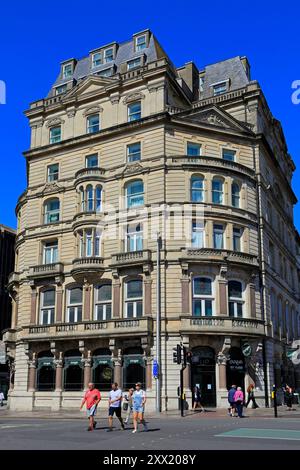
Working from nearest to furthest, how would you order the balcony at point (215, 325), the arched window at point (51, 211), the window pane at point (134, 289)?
1. the balcony at point (215, 325)
2. the window pane at point (134, 289)
3. the arched window at point (51, 211)

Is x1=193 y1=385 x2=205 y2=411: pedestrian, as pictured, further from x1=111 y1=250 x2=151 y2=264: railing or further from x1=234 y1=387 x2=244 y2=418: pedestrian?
x1=111 y1=250 x2=151 y2=264: railing

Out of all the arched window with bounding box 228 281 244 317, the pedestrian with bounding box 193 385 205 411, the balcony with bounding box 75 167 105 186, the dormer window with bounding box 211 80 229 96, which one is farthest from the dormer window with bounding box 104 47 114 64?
the pedestrian with bounding box 193 385 205 411

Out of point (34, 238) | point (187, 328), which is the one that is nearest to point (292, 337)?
point (187, 328)

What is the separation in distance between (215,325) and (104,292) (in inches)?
338

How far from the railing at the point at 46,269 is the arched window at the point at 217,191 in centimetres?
1259

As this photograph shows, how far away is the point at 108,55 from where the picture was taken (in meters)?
47.6

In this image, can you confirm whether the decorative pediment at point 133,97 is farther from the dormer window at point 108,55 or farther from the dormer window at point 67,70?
the dormer window at point 67,70

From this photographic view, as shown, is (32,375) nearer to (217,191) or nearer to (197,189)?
(197,189)

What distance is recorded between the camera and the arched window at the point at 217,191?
39.2 m

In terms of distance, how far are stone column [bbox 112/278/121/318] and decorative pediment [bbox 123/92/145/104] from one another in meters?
14.4

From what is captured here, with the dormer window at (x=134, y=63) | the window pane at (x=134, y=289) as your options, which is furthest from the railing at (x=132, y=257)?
the dormer window at (x=134, y=63)

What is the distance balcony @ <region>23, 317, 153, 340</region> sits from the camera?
3525cm

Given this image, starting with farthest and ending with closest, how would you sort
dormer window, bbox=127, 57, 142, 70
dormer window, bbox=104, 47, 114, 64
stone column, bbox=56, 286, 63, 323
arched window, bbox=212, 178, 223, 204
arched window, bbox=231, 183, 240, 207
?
dormer window, bbox=104, 47, 114, 64 → dormer window, bbox=127, 57, 142, 70 → arched window, bbox=231, 183, 240, 207 → stone column, bbox=56, 286, 63, 323 → arched window, bbox=212, 178, 223, 204

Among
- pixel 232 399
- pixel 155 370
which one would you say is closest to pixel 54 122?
pixel 155 370
